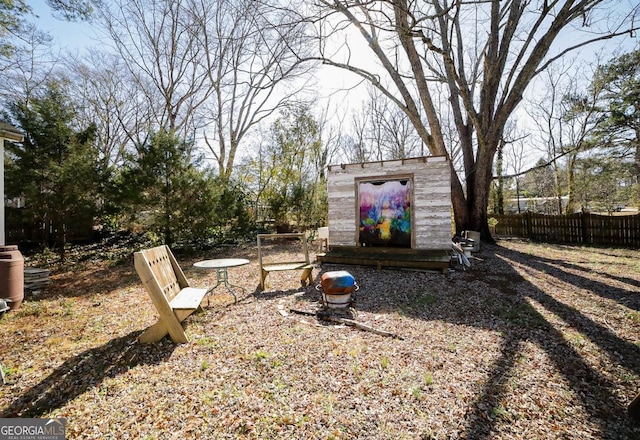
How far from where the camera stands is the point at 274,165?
15633mm

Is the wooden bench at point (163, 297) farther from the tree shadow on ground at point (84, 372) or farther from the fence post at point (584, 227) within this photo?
the fence post at point (584, 227)

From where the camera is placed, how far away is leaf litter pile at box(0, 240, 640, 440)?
86.0 inches

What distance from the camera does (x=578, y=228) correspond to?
41.9 ft

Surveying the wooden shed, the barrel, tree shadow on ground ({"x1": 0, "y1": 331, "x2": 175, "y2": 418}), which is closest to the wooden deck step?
the wooden shed

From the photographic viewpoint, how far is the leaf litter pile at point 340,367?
2.18 metres

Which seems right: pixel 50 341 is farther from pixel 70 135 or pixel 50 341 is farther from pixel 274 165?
pixel 274 165

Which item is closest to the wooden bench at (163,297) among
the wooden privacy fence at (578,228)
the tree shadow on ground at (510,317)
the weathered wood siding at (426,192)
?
the tree shadow on ground at (510,317)

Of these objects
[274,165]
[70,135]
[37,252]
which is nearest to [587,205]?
[274,165]

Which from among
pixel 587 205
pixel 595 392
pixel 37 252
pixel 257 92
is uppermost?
pixel 257 92

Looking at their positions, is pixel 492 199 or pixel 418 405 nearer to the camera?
pixel 418 405

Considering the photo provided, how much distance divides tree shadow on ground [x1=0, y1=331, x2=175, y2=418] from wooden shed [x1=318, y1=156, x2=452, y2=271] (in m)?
5.30

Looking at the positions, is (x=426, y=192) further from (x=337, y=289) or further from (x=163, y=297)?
(x=163, y=297)

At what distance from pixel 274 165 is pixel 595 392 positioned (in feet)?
48.3
